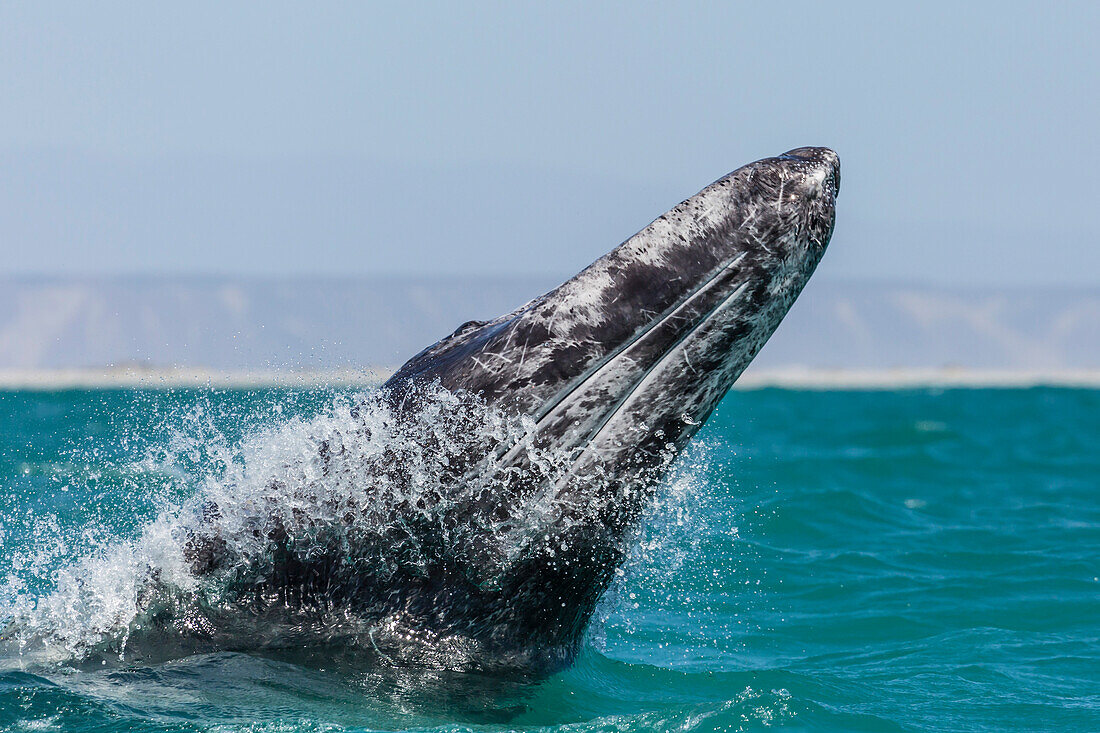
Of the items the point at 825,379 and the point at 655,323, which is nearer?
the point at 655,323

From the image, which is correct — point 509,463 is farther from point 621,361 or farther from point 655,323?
point 655,323

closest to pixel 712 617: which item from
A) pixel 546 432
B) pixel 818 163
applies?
pixel 546 432

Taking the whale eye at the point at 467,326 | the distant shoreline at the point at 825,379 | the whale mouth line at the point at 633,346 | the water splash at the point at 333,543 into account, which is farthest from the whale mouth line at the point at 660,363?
the distant shoreline at the point at 825,379

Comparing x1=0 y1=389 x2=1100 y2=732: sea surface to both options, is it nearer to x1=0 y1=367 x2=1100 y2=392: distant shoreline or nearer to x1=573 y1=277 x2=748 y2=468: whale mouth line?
x1=573 y1=277 x2=748 y2=468: whale mouth line

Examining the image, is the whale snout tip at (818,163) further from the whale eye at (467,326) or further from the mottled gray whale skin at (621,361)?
the whale eye at (467,326)

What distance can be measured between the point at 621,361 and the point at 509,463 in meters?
0.62

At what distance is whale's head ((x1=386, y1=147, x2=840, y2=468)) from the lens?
16.0 feet

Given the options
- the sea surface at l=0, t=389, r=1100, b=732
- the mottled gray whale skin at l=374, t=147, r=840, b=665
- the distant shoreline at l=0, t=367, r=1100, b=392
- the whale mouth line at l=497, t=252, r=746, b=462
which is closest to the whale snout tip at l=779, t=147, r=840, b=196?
the mottled gray whale skin at l=374, t=147, r=840, b=665

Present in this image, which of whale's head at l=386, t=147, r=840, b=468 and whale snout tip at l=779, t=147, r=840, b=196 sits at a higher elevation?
whale snout tip at l=779, t=147, r=840, b=196

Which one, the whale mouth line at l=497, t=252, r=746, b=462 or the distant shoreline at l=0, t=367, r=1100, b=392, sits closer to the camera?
the whale mouth line at l=497, t=252, r=746, b=462

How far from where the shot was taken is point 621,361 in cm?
491

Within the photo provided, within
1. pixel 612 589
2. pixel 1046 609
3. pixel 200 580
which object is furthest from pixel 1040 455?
pixel 200 580

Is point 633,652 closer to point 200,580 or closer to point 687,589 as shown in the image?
point 687,589

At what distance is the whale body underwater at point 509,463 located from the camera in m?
4.89
